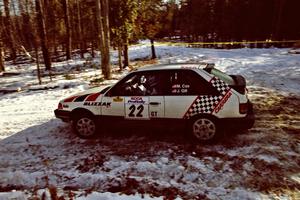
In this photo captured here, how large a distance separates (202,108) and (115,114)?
2.08 m

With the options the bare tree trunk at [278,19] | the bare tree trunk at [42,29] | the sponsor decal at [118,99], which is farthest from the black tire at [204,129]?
the bare tree trunk at [278,19]

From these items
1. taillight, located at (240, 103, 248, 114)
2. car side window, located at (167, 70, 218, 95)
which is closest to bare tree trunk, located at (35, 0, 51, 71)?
car side window, located at (167, 70, 218, 95)

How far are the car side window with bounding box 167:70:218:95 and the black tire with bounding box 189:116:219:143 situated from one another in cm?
58

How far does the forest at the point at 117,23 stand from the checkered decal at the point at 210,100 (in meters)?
9.06

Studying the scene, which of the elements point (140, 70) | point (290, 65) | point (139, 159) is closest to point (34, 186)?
point (139, 159)

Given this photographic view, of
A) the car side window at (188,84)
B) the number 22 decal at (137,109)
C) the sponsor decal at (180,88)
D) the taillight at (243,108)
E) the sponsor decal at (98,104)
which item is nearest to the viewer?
the taillight at (243,108)

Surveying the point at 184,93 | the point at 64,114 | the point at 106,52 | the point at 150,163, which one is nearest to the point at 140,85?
the point at 184,93

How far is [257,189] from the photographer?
449 cm

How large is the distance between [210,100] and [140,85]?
1691 mm

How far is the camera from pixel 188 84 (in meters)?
6.02

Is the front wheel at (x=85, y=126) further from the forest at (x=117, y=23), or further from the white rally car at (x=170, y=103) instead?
the forest at (x=117, y=23)

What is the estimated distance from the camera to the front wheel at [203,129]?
19.6ft

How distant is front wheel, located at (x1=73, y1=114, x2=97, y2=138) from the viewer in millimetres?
6824

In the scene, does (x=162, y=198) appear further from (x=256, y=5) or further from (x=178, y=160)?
(x=256, y=5)
